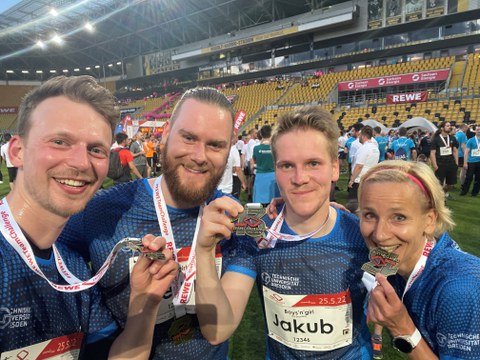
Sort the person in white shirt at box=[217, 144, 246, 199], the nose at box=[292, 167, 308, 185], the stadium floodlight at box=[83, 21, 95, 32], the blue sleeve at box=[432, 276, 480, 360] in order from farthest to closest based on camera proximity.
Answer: the stadium floodlight at box=[83, 21, 95, 32], the person in white shirt at box=[217, 144, 246, 199], the nose at box=[292, 167, 308, 185], the blue sleeve at box=[432, 276, 480, 360]

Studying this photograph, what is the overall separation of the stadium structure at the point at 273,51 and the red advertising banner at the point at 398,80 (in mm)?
80

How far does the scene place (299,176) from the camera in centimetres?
151

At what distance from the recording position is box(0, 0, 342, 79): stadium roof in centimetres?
3039

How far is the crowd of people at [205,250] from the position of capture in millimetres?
1175

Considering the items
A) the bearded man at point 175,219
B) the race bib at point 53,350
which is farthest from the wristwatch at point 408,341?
the race bib at point 53,350

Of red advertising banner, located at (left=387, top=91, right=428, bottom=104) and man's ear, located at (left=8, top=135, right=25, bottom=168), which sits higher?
red advertising banner, located at (left=387, top=91, right=428, bottom=104)

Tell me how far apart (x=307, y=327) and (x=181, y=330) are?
658 millimetres

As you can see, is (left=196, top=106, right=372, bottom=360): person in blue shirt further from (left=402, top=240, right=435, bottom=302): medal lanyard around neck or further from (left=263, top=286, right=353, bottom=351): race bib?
(left=402, top=240, right=435, bottom=302): medal lanyard around neck

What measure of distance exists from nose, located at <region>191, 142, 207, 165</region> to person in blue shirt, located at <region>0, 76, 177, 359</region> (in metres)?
0.39

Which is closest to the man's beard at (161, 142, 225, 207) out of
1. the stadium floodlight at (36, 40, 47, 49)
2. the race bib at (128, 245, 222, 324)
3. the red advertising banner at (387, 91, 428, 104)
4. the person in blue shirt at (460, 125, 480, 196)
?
the race bib at (128, 245, 222, 324)

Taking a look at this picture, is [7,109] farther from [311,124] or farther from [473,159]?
[311,124]

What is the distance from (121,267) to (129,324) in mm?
279

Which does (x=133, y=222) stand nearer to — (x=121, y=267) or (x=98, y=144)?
(x=121, y=267)

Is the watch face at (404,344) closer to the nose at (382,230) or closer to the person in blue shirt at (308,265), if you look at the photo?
the person in blue shirt at (308,265)
